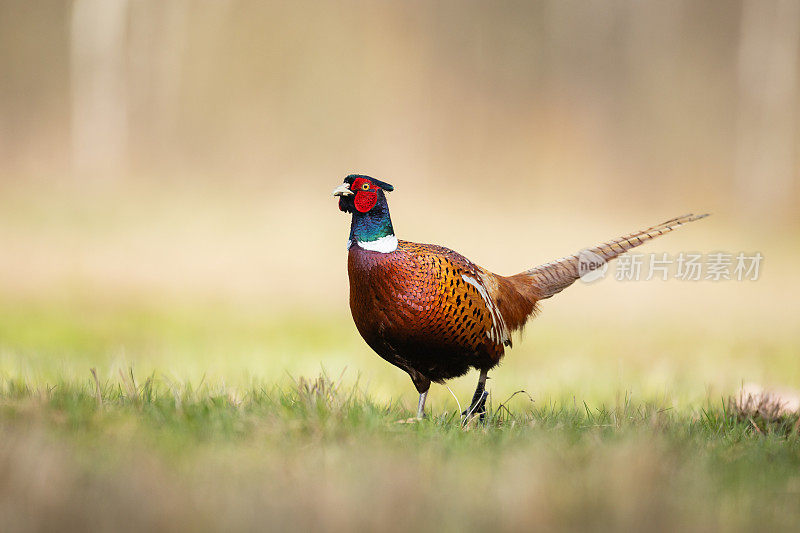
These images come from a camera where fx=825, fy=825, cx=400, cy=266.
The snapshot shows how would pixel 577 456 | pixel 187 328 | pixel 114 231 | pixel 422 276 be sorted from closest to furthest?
pixel 577 456 → pixel 422 276 → pixel 187 328 → pixel 114 231

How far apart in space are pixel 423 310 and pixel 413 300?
0.06 meters

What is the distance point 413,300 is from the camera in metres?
3.26

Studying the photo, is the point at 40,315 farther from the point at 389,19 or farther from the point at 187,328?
the point at 389,19

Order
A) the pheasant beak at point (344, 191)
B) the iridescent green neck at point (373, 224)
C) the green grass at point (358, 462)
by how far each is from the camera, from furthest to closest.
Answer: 1. the iridescent green neck at point (373, 224)
2. the pheasant beak at point (344, 191)
3. the green grass at point (358, 462)

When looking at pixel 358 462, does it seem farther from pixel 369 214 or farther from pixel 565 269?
pixel 565 269

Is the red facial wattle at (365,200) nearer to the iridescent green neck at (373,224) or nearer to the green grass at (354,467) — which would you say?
the iridescent green neck at (373,224)

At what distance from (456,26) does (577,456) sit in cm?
1132

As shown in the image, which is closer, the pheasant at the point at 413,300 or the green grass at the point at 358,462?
the green grass at the point at 358,462

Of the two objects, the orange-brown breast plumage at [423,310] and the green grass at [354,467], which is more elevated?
the orange-brown breast plumage at [423,310]

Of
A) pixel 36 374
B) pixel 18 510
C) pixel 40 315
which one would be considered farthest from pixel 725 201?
pixel 18 510

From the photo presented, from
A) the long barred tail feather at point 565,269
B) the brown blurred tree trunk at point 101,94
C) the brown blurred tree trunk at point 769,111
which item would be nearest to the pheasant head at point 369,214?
the long barred tail feather at point 565,269

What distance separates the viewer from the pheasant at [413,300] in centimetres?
326

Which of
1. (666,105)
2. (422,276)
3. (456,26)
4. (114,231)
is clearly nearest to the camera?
(422,276)

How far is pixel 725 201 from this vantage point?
43.4ft
